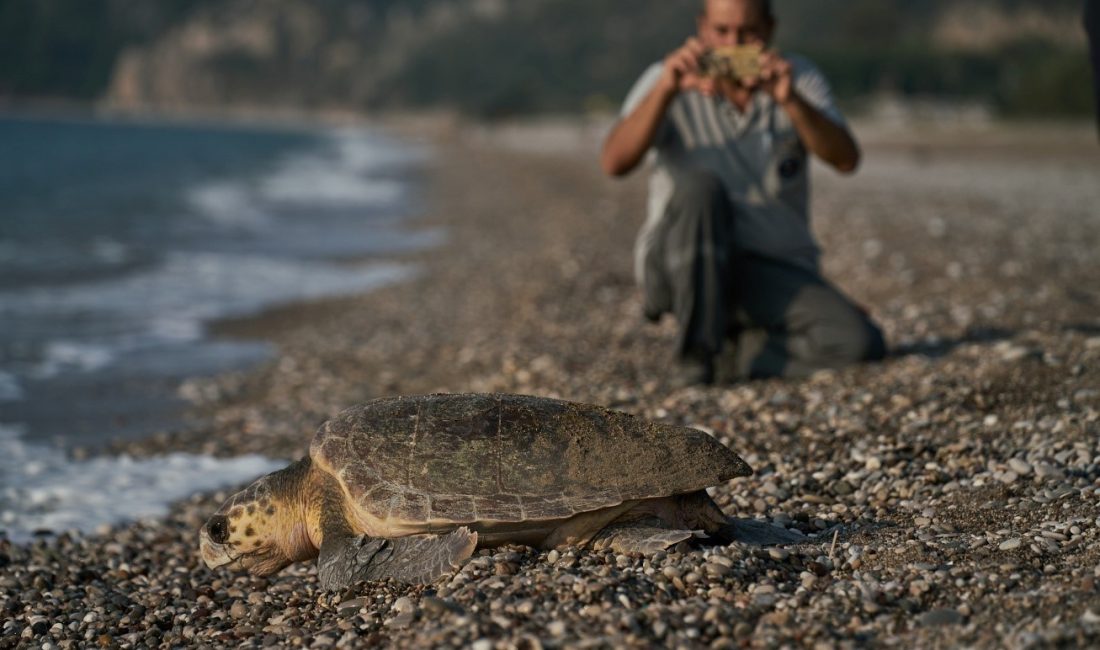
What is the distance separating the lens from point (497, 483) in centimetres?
313

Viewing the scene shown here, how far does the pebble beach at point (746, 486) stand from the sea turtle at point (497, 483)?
93mm

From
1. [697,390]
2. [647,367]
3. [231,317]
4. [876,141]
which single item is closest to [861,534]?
[697,390]

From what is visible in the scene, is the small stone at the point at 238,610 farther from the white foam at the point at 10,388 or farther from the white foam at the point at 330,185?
the white foam at the point at 330,185

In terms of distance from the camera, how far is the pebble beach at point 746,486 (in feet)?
8.74

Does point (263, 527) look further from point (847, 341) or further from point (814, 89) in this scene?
point (814, 89)

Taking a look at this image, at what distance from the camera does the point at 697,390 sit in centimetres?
518

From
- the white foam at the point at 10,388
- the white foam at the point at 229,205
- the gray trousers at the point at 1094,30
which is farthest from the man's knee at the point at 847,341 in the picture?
the white foam at the point at 229,205

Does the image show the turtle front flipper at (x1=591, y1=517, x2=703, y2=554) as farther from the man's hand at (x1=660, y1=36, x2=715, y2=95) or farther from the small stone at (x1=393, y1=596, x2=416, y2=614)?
the man's hand at (x1=660, y1=36, x2=715, y2=95)

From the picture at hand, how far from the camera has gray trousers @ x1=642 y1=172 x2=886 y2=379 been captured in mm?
4926

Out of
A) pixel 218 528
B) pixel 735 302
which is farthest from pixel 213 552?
pixel 735 302

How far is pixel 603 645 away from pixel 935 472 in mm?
1799

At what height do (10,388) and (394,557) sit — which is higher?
(394,557)

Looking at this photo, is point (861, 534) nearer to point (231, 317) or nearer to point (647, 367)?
point (647, 367)

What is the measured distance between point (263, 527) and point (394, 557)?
58cm
